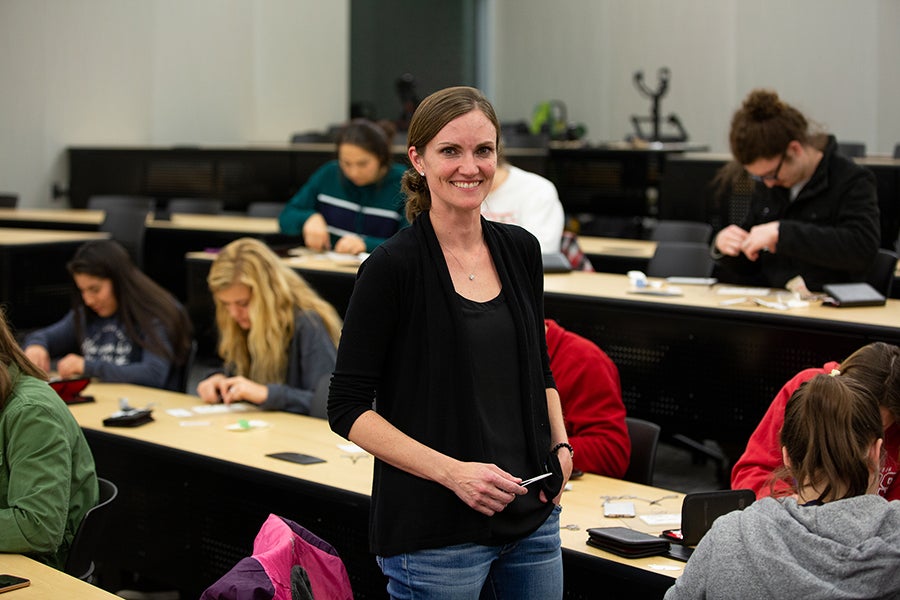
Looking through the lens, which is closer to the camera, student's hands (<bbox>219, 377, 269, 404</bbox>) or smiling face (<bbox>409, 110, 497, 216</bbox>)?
smiling face (<bbox>409, 110, 497, 216</bbox>)

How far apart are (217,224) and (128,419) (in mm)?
4284

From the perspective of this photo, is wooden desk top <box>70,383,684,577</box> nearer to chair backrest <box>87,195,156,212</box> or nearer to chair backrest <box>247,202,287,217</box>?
chair backrest <box>247,202,287,217</box>

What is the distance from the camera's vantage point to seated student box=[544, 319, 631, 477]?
314 cm

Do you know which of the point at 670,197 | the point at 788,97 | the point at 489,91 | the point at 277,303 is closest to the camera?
the point at 277,303

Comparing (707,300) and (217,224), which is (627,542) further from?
(217,224)

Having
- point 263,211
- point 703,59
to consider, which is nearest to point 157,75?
point 263,211

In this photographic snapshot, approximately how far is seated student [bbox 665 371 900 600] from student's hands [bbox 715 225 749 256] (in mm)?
2118

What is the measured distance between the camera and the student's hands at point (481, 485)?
1754mm

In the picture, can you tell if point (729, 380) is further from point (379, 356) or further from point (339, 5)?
point (339, 5)

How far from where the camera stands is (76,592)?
2197 millimetres

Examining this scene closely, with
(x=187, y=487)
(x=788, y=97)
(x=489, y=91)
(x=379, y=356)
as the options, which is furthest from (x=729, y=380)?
(x=489, y=91)

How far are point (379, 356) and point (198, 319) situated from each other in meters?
4.68

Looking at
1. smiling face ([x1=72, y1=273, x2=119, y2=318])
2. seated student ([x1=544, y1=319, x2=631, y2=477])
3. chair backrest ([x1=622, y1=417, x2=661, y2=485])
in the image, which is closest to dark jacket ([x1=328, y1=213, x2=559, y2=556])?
seated student ([x1=544, y1=319, x2=631, y2=477])

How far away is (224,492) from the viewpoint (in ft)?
11.1
